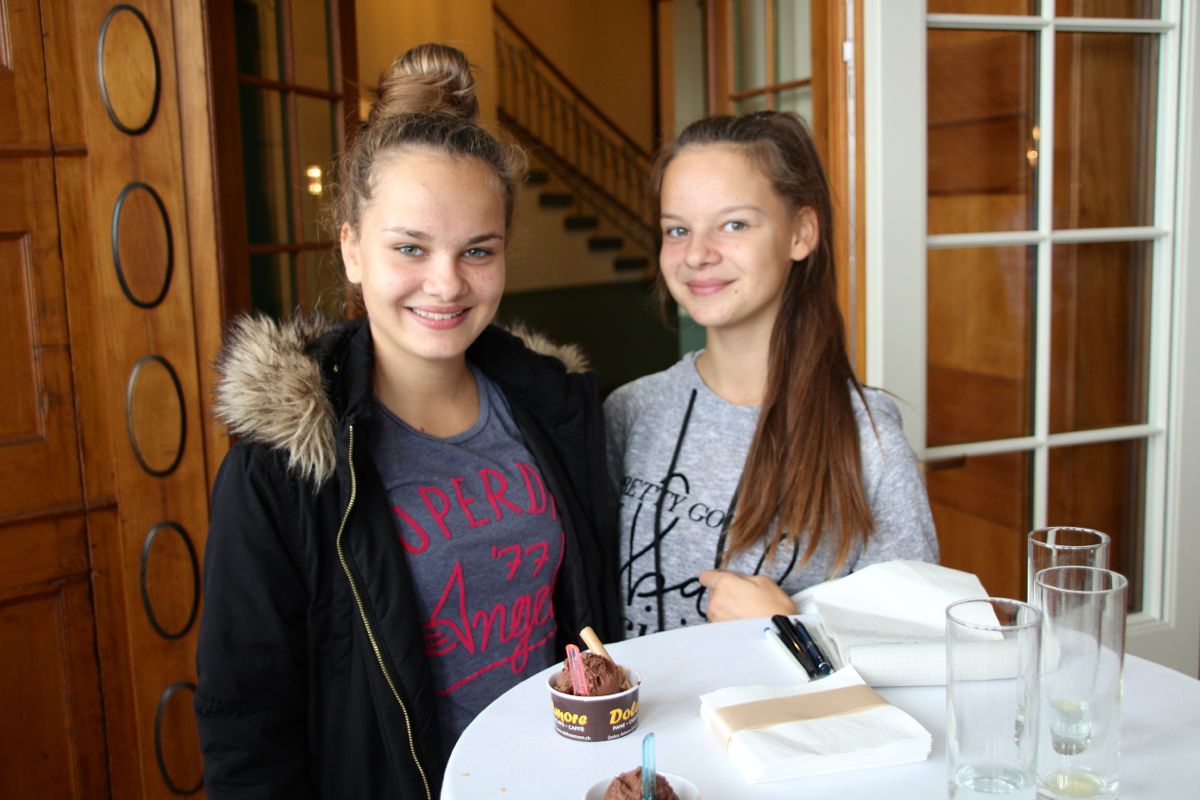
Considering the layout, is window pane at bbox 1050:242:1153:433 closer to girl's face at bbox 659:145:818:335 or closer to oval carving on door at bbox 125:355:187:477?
girl's face at bbox 659:145:818:335

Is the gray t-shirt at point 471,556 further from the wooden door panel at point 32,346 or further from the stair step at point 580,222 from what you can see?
the stair step at point 580,222

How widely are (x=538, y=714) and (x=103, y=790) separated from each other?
149 centimetres

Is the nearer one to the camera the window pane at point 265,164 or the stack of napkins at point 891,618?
the stack of napkins at point 891,618

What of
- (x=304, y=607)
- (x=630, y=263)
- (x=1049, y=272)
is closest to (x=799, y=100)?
(x=1049, y=272)

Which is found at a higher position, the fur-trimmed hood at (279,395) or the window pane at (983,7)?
the window pane at (983,7)

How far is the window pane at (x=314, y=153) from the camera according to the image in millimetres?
2828

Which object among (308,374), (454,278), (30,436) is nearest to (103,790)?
(30,436)

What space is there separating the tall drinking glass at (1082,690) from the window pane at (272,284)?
206 cm

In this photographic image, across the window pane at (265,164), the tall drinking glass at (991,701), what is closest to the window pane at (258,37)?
the window pane at (265,164)

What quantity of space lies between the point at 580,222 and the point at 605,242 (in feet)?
0.93

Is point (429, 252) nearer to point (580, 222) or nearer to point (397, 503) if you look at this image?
point (397, 503)

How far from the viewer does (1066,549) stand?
108 centimetres

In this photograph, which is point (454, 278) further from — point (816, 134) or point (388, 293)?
point (816, 134)

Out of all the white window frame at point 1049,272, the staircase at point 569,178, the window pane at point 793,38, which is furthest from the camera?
the staircase at point 569,178
